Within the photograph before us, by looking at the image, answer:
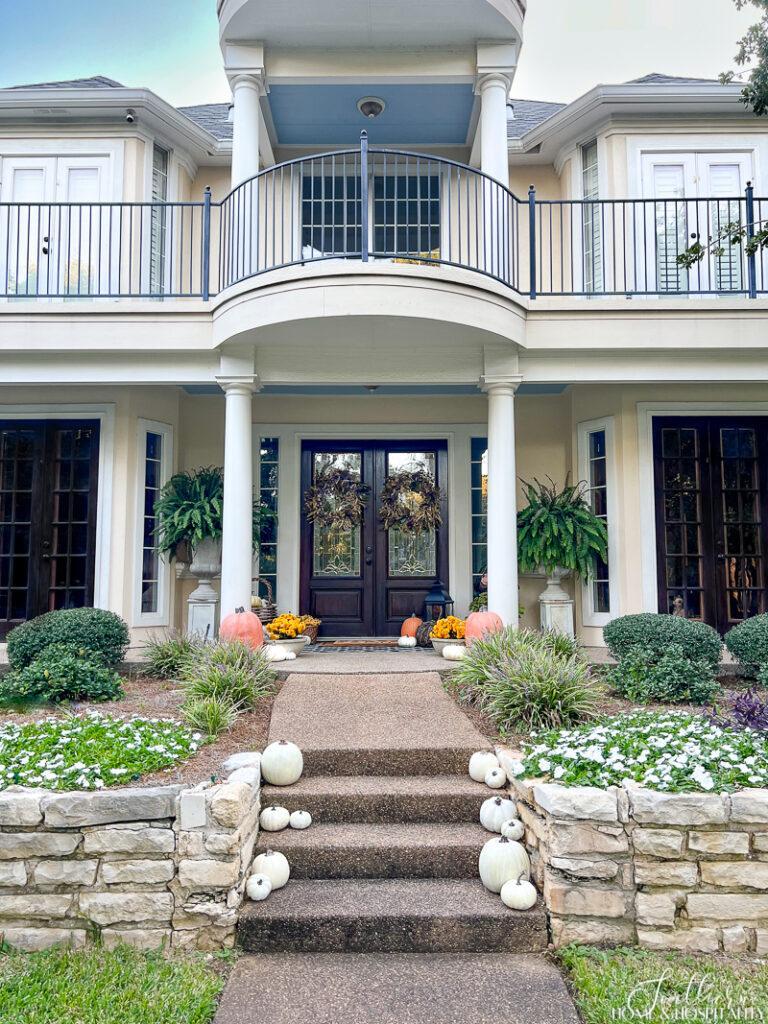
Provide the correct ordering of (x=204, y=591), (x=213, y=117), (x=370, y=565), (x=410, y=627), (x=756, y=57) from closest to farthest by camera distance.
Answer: (x=756, y=57) < (x=204, y=591) < (x=410, y=627) < (x=370, y=565) < (x=213, y=117)

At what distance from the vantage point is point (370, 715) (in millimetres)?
4992

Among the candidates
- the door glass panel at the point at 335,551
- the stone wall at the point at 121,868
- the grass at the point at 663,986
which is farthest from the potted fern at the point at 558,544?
the stone wall at the point at 121,868

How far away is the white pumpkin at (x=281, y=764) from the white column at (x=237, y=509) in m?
2.79

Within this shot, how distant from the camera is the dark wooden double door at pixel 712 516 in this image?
26.0 feet

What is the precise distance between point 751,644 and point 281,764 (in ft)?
14.1

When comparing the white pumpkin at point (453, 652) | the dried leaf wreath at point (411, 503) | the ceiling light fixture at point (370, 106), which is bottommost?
the white pumpkin at point (453, 652)

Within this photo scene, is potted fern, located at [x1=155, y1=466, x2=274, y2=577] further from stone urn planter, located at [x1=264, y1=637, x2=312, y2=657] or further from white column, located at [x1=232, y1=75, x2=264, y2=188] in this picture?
white column, located at [x1=232, y1=75, x2=264, y2=188]

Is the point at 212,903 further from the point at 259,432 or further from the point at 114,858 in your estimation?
the point at 259,432

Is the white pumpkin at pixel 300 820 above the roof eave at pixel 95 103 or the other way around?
the other way around

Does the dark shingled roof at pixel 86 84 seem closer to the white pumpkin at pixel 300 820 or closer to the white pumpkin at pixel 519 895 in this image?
the white pumpkin at pixel 300 820

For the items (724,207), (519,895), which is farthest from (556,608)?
(724,207)

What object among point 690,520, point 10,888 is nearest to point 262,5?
point 690,520

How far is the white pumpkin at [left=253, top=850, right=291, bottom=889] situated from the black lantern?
16.2 feet

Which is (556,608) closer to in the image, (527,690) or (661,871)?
(527,690)
